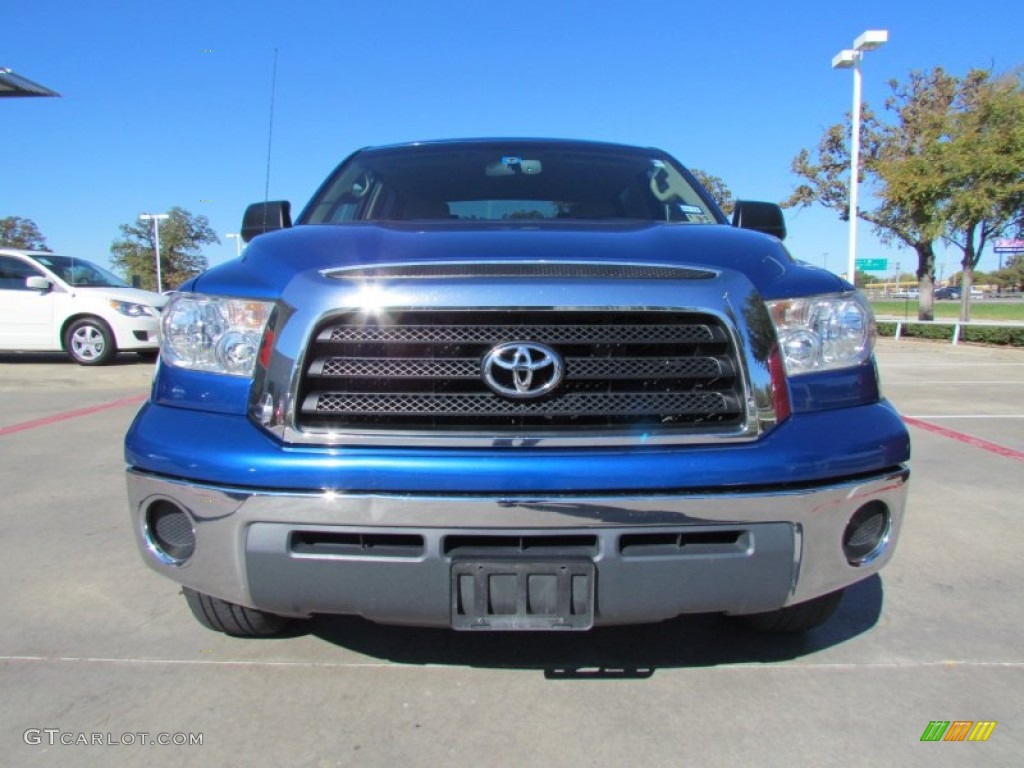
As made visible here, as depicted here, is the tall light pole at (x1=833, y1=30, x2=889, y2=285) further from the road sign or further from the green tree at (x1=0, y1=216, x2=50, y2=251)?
the green tree at (x1=0, y1=216, x2=50, y2=251)

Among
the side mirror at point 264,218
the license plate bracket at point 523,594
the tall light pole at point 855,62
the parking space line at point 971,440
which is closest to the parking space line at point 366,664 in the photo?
the license plate bracket at point 523,594

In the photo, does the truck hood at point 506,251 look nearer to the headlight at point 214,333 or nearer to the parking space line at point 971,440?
the headlight at point 214,333

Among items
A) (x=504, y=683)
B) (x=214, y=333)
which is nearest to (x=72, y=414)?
(x=214, y=333)

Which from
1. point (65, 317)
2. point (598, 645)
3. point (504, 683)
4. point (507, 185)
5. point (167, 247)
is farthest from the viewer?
point (167, 247)

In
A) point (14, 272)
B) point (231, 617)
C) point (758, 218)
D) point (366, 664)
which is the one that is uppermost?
point (758, 218)

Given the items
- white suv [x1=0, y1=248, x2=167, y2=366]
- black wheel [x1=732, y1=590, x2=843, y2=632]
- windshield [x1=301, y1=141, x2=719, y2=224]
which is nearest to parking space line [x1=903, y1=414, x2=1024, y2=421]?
windshield [x1=301, y1=141, x2=719, y2=224]

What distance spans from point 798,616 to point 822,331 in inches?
38.4

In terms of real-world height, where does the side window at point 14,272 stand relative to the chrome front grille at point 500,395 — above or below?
above

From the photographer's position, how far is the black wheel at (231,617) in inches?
98.1

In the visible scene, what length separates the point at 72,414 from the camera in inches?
292

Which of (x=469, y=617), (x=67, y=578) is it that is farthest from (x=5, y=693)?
(x=469, y=617)

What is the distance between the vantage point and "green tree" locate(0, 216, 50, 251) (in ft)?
153

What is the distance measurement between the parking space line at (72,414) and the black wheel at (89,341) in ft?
9.98

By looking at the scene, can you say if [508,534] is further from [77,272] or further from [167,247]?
[167,247]
